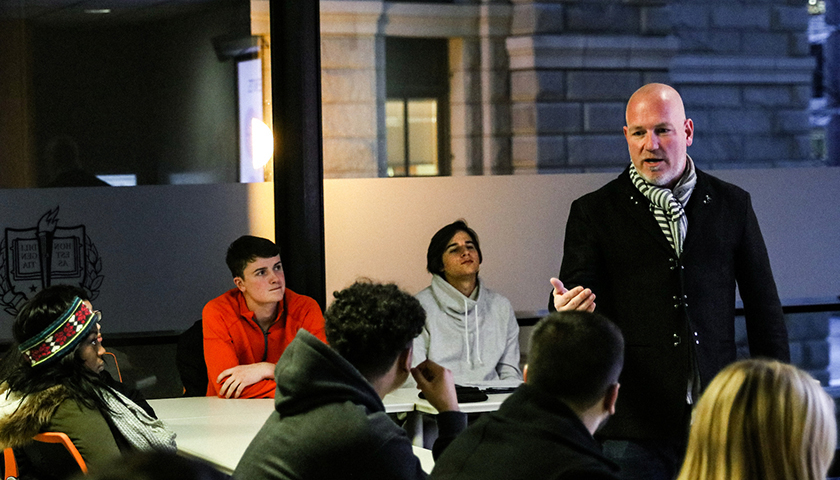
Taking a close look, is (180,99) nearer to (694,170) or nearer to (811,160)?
(694,170)

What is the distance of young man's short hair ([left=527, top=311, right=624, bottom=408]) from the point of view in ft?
6.05

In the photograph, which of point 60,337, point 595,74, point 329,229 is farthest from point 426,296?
point 595,74

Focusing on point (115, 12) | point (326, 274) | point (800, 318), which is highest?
point (115, 12)

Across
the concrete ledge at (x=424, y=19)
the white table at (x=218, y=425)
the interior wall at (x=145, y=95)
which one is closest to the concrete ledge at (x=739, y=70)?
the concrete ledge at (x=424, y=19)

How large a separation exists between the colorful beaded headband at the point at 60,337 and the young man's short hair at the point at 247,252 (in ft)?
4.73

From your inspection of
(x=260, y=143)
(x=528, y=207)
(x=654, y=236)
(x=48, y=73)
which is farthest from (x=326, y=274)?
(x=654, y=236)

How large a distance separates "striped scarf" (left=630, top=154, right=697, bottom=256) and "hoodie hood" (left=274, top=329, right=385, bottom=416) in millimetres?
1254

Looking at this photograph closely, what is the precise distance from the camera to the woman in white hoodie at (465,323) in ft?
15.4

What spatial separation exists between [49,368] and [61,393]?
10cm

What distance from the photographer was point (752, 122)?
7.18 meters

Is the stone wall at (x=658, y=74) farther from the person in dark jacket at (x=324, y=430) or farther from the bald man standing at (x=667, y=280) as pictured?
the person in dark jacket at (x=324, y=430)

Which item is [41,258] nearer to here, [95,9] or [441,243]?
[95,9]

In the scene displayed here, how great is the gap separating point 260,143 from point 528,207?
1511mm

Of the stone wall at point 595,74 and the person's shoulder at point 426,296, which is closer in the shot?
the person's shoulder at point 426,296
